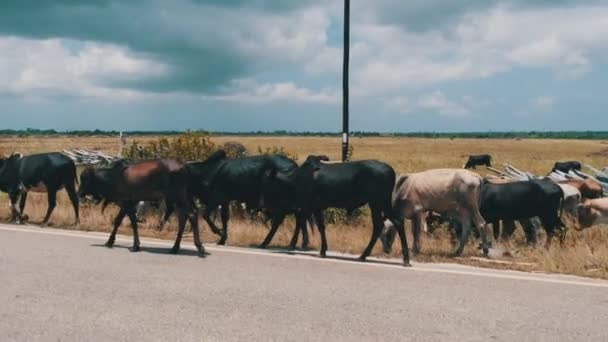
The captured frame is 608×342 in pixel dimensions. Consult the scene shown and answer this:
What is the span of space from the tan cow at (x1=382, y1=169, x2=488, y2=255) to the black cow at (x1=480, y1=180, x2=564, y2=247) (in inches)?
24.7

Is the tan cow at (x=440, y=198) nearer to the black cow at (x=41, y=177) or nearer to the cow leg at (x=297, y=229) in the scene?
the cow leg at (x=297, y=229)

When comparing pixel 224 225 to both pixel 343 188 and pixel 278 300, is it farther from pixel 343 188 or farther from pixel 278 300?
pixel 278 300

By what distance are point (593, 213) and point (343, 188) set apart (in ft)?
14.6

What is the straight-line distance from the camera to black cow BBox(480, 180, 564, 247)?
10547 mm

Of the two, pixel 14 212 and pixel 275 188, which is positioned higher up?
pixel 275 188

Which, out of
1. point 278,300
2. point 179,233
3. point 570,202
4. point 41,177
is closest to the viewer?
point 278,300

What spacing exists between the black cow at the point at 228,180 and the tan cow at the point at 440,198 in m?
2.02

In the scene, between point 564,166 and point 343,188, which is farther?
point 564,166

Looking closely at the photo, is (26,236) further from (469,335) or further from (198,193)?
(469,335)

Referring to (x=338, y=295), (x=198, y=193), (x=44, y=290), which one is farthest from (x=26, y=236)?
(x=338, y=295)

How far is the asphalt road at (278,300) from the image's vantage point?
→ 5.48 m

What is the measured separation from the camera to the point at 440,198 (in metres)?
10.1

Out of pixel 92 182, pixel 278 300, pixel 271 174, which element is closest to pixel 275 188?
pixel 271 174

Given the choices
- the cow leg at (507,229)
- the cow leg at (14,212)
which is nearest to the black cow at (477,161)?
the cow leg at (507,229)
